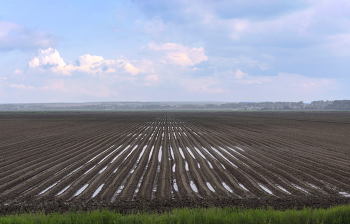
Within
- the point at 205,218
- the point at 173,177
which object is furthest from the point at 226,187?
the point at 205,218

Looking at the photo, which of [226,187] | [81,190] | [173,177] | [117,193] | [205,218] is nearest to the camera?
[205,218]

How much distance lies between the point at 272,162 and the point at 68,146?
13.0m

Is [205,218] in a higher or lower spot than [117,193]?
higher

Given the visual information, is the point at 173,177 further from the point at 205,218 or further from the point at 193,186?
the point at 205,218

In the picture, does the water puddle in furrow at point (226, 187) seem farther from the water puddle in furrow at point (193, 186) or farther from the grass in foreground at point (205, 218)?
the grass in foreground at point (205, 218)

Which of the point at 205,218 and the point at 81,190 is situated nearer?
the point at 205,218

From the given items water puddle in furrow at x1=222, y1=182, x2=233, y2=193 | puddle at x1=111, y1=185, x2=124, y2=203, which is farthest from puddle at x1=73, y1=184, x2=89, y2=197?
water puddle in furrow at x1=222, y1=182, x2=233, y2=193

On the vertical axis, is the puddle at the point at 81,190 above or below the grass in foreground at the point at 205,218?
below

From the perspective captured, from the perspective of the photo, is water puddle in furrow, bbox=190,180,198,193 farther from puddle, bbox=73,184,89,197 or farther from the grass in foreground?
puddle, bbox=73,184,89,197

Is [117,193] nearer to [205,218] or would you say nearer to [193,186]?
[193,186]

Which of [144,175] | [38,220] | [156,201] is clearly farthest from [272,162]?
[38,220]

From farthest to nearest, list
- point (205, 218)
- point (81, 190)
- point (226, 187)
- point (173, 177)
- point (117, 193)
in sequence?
1. point (173, 177)
2. point (226, 187)
3. point (81, 190)
4. point (117, 193)
5. point (205, 218)

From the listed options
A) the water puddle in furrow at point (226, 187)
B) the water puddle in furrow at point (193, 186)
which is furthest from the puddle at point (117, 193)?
the water puddle in furrow at point (226, 187)

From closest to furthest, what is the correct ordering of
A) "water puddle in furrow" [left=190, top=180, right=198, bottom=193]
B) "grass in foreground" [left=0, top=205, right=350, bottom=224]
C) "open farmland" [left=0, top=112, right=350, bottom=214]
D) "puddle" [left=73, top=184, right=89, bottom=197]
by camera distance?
1. "grass in foreground" [left=0, top=205, right=350, bottom=224]
2. "open farmland" [left=0, top=112, right=350, bottom=214]
3. "puddle" [left=73, top=184, right=89, bottom=197]
4. "water puddle in furrow" [left=190, top=180, right=198, bottom=193]
